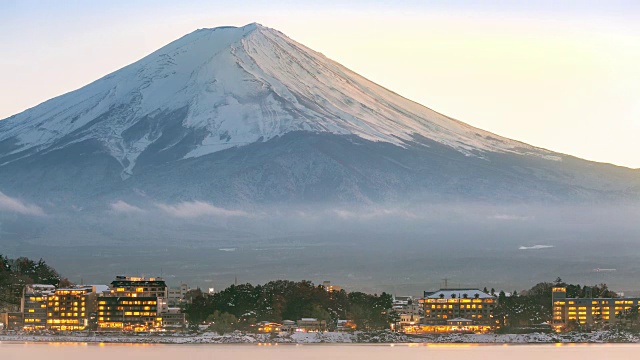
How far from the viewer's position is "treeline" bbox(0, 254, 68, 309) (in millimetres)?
129875

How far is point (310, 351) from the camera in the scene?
106m

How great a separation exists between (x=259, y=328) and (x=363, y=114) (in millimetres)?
64901

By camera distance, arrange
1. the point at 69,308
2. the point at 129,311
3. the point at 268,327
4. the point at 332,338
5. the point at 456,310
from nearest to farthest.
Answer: the point at 332,338, the point at 268,327, the point at 129,311, the point at 69,308, the point at 456,310

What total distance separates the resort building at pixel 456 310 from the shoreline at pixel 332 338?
4.65 meters

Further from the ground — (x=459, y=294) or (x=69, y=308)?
(x=459, y=294)

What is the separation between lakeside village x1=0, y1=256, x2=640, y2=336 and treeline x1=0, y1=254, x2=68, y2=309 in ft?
0.48

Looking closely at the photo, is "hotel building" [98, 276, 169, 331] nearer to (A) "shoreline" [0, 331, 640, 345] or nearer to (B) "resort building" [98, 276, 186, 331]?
(B) "resort building" [98, 276, 186, 331]

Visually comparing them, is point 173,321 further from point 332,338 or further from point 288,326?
point 332,338

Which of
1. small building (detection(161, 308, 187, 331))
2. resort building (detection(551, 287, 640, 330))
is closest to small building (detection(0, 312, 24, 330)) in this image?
small building (detection(161, 308, 187, 331))

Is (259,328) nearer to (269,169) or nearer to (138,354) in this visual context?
(138,354)

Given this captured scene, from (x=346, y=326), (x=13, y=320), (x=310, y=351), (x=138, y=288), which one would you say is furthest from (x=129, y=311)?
(x=310, y=351)

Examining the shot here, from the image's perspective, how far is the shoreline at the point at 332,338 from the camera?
11775cm

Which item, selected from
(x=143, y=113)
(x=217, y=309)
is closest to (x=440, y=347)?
(x=217, y=309)

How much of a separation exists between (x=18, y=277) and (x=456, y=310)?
123 feet
